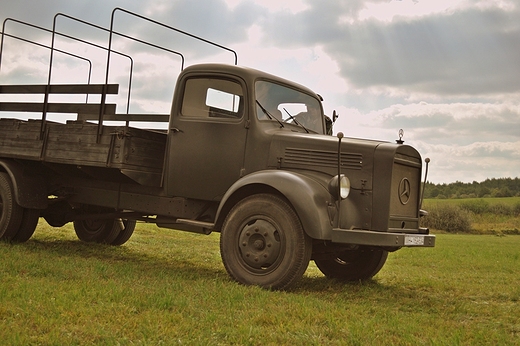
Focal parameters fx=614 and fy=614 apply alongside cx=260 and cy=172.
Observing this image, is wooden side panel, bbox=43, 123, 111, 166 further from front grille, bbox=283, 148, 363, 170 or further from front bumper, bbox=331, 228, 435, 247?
front bumper, bbox=331, 228, 435, 247

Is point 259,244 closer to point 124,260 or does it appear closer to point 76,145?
point 124,260

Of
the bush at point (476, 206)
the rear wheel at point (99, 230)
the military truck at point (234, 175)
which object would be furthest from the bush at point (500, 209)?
the military truck at point (234, 175)

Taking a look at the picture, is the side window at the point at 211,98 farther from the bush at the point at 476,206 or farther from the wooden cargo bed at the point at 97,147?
the bush at the point at 476,206

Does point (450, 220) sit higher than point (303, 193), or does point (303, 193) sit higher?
point (303, 193)

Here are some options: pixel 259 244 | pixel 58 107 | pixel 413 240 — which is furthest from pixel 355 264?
pixel 58 107

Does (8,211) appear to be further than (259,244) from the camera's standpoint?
Yes

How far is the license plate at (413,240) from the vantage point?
21.1 ft

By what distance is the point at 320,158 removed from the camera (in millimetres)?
6887

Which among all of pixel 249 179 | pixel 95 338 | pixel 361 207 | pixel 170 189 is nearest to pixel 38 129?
pixel 170 189

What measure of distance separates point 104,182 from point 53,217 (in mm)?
1901

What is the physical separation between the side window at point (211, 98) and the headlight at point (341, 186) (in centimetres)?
169

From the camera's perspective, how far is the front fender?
6227mm

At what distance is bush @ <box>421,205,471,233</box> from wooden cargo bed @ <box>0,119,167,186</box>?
4293cm

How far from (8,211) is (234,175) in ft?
12.9
